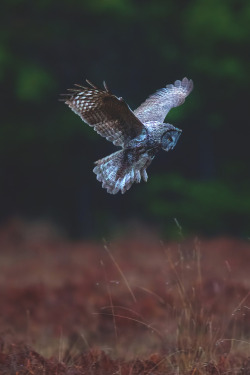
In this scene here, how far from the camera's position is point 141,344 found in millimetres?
6922

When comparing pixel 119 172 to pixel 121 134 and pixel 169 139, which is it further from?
pixel 169 139

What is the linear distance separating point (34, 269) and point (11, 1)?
5048 millimetres

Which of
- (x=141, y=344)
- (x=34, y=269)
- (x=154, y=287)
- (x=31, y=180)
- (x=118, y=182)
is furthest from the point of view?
(x=31, y=180)

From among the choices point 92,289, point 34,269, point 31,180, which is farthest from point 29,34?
point 92,289

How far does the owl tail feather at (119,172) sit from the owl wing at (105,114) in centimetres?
9

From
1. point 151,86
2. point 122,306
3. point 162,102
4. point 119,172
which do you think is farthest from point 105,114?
point 151,86

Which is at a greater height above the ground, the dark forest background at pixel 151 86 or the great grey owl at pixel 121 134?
the great grey owl at pixel 121 134

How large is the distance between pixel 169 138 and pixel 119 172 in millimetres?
331

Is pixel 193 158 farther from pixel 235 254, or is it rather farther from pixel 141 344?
pixel 141 344

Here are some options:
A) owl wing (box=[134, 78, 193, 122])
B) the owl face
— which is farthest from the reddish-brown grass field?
owl wing (box=[134, 78, 193, 122])

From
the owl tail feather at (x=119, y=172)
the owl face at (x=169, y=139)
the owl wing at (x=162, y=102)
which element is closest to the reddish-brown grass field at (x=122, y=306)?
the owl tail feather at (x=119, y=172)

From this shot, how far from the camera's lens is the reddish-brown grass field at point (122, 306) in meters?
4.90

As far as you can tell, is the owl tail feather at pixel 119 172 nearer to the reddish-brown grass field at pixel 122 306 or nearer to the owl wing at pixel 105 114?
the owl wing at pixel 105 114

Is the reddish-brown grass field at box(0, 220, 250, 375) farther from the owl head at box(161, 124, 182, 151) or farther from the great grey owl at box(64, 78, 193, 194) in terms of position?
the owl head at box(161, 124, 182, 151)
